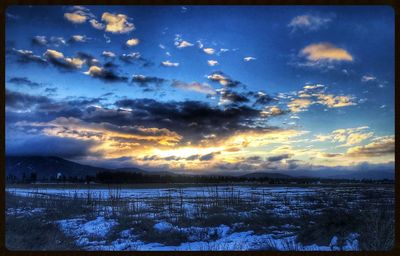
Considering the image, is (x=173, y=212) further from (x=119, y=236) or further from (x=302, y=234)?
(x=302, y=234)

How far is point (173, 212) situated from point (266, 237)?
709cm

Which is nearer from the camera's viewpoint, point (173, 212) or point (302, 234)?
point (302, 234)

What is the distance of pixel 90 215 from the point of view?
66.9ft

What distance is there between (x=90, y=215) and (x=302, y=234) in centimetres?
1046

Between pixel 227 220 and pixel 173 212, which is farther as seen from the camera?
pixel 173 212

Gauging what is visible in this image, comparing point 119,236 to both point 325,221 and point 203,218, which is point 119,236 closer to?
point 203,218

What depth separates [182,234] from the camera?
15.7 m
